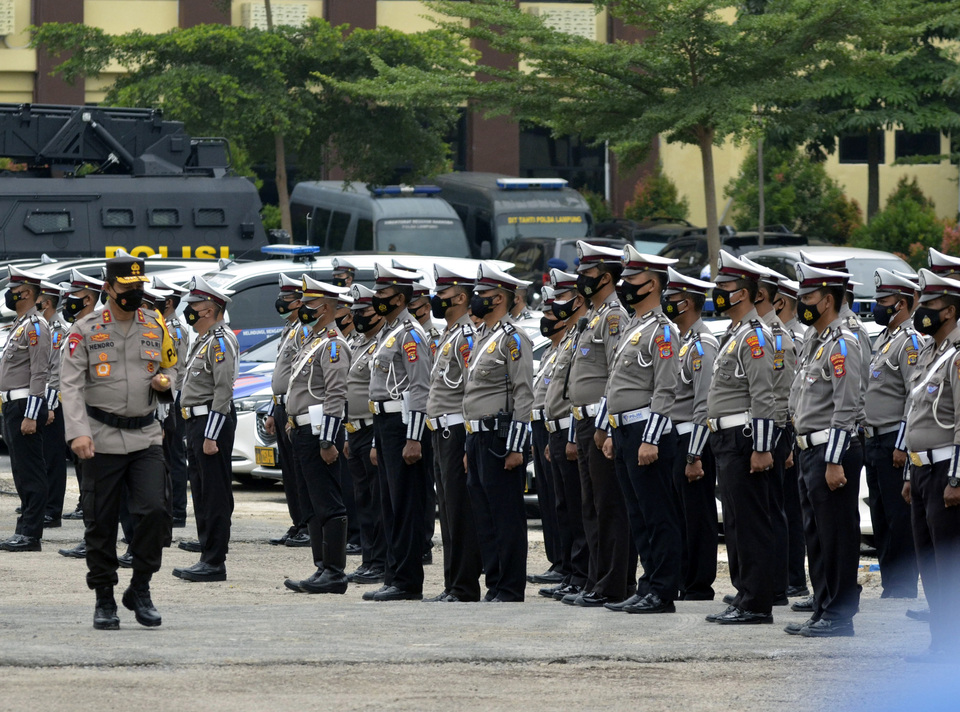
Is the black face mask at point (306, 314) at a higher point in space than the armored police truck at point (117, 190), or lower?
lower

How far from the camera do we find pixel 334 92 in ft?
99.3

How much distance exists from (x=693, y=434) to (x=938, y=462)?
194 centimetres

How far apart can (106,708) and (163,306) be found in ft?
21.2

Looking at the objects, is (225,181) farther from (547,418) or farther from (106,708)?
(106,708)

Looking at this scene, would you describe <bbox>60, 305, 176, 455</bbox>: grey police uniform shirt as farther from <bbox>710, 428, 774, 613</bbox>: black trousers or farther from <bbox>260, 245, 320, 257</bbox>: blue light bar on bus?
<bbox>260, 245, 320, 257</bbox>: blue light bar on bus

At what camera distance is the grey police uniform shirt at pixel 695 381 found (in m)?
9.23

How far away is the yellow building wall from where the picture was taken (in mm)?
42406

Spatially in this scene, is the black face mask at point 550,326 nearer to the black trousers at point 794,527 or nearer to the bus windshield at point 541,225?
the black trousers at point 794,527

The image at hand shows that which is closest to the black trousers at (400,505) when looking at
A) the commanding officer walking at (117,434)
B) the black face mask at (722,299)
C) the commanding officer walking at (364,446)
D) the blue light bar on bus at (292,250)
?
the commanding officer walking at (364,446)

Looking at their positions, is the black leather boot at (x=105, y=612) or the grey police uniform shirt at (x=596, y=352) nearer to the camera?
the black leather boot at (x=105, y=612)

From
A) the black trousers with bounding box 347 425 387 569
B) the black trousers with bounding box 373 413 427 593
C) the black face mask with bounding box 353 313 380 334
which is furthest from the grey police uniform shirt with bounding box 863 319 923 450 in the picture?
the black trousers with bounding box 347 425 387 569

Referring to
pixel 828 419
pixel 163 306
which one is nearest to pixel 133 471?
pixel 828 419

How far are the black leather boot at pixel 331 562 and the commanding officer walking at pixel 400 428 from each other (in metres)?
0.24

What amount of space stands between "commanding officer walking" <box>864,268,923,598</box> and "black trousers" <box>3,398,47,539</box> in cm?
583
